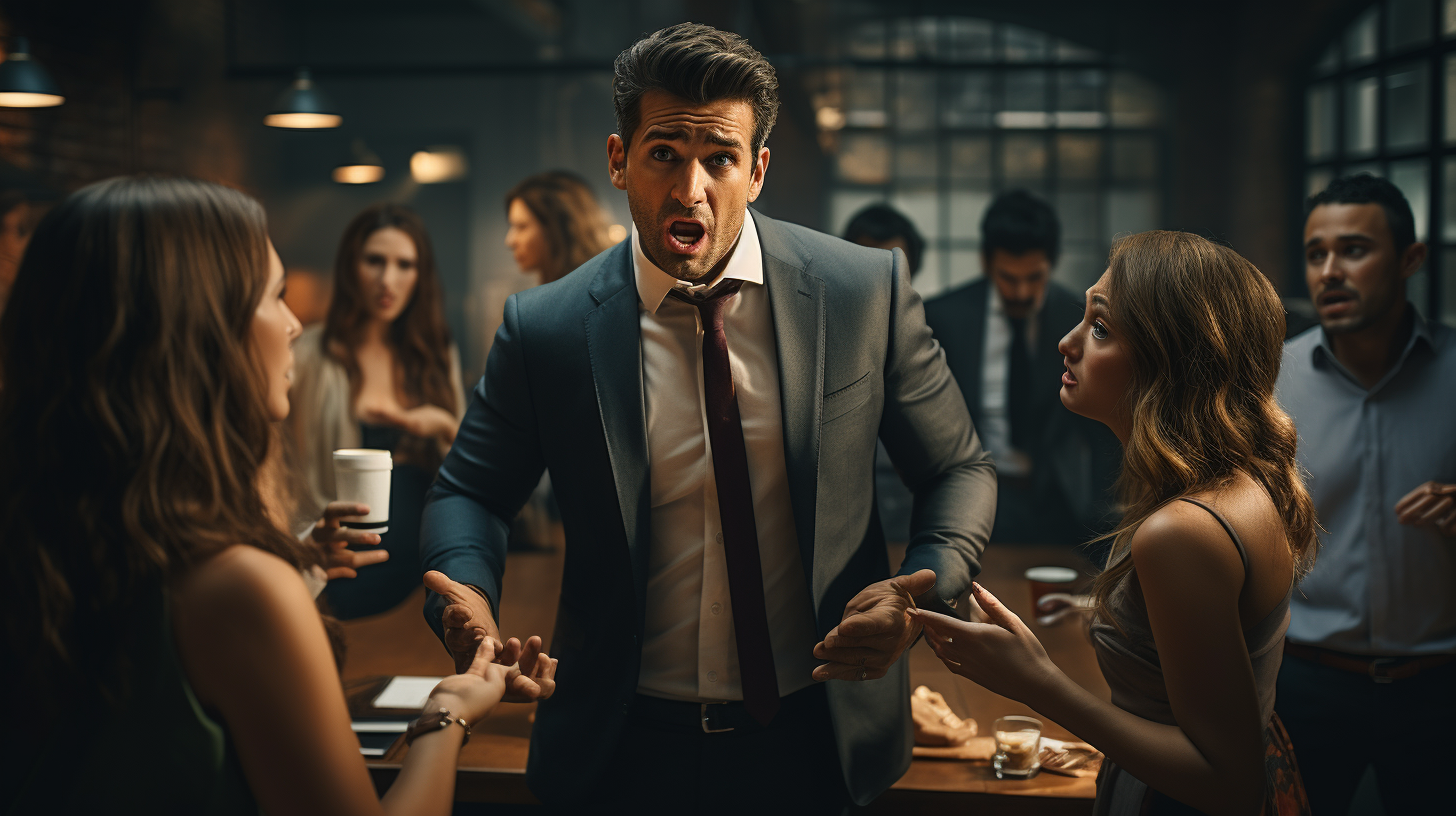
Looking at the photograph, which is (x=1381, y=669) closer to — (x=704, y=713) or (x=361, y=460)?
(x=704, y=713)

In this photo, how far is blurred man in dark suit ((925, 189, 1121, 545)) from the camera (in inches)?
177

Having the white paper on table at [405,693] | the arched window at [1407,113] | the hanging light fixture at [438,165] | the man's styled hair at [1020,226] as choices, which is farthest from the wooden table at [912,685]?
the hanging light fixture at [438,165]

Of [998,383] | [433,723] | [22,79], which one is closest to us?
[433,723]

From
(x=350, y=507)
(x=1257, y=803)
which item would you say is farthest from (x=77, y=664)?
(x=1257, y=803)

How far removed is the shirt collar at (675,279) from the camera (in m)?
1.69

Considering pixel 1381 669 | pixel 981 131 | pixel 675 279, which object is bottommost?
pixel 1381 669

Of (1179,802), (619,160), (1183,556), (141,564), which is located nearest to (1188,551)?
(1183,556)

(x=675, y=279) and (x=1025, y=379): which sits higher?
(x=675, y=279)

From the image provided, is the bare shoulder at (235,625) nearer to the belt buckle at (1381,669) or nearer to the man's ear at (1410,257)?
the belt buckle at (1381,669)

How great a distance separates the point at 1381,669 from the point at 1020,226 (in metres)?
2.76

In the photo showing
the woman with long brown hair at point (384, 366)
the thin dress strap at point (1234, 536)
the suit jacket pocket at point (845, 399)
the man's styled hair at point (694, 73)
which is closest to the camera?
the thin dress strap at point (1234, 536)

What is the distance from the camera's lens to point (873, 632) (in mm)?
1412

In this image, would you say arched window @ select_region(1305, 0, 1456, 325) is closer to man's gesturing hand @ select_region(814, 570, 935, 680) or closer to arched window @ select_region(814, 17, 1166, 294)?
arched window @ select_region(814, 17, 1166, 294)

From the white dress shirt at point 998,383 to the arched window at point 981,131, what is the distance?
0.80 metres
